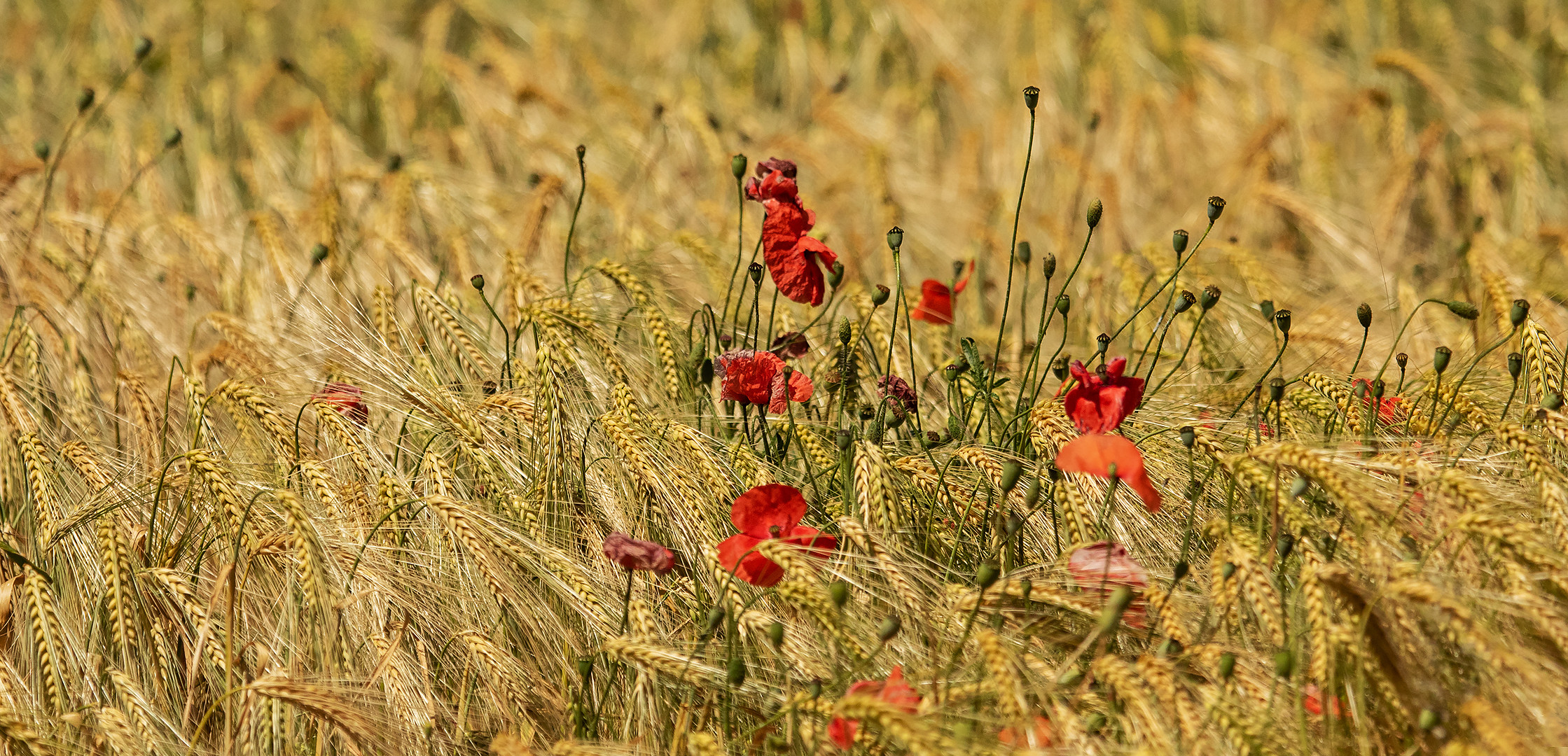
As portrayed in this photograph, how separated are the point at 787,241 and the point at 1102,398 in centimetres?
51

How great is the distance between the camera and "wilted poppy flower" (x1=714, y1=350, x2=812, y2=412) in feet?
5.82

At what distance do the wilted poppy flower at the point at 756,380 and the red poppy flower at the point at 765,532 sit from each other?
0.60ft

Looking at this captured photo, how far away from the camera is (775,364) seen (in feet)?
5.84

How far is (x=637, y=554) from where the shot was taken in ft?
5.06

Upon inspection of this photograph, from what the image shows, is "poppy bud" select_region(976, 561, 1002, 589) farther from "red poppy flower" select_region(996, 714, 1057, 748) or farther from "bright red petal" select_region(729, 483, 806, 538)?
"bright red petal" select_region(729, 483, 806, 538)

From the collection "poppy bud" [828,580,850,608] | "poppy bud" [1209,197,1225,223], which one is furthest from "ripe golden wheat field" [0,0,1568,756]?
"poppy bud" [1209,197,1225,223]

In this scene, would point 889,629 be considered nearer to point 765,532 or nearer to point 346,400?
point 765,532

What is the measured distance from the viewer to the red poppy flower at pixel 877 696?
4.45 feet

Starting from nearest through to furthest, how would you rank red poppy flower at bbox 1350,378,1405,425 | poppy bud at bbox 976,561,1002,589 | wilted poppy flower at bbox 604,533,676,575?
poppy bud at bbox 976,561,1002,589 < wilted poppy flower at bbox 604,533,676,575 < red poppy flower at bbox 1350,378,1405,425

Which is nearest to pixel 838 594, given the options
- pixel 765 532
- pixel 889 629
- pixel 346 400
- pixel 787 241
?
pixel 889 629

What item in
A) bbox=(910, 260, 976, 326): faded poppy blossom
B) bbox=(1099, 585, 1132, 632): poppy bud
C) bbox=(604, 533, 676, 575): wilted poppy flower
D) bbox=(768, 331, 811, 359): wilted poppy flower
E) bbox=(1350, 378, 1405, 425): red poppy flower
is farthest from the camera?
bbox=(910, 260, 976, 326): faded poppy blossom

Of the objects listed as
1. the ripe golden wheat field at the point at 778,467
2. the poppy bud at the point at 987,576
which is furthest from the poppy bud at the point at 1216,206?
the poppy bud at the point at 987,576

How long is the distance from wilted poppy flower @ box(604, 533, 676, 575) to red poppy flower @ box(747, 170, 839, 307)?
0.46 meters

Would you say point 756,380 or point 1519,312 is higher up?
point 1519,312
